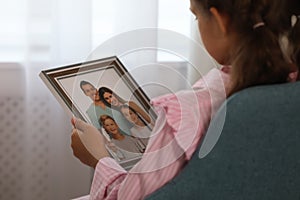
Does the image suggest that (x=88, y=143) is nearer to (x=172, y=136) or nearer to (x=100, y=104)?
(x=100, y=104)

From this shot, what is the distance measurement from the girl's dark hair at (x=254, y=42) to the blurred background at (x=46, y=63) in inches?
24.7

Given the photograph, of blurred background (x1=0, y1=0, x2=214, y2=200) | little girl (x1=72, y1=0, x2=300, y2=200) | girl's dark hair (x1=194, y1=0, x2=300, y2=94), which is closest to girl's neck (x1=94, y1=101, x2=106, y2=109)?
little girl (x1=72, y1=0, x2=300, y2=200)

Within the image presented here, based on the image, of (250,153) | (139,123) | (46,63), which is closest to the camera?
(250,153)

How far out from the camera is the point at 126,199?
0.86m

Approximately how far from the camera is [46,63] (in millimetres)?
1585

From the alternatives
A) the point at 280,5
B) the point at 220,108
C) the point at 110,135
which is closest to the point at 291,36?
the point at 280,5

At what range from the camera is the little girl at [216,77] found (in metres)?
0.82

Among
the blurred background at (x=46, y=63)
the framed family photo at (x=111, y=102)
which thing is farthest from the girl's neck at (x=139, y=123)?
the blurred background at (x=46, y=63)

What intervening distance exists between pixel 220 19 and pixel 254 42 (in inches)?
2.6

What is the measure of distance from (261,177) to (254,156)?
0.04 m

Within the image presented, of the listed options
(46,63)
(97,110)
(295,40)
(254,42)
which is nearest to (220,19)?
(254,42)

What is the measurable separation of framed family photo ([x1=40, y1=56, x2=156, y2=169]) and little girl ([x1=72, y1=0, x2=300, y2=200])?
0.09 m

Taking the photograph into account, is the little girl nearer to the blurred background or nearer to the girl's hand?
the girl's hand

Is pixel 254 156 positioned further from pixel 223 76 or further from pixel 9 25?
pixel 9 25
